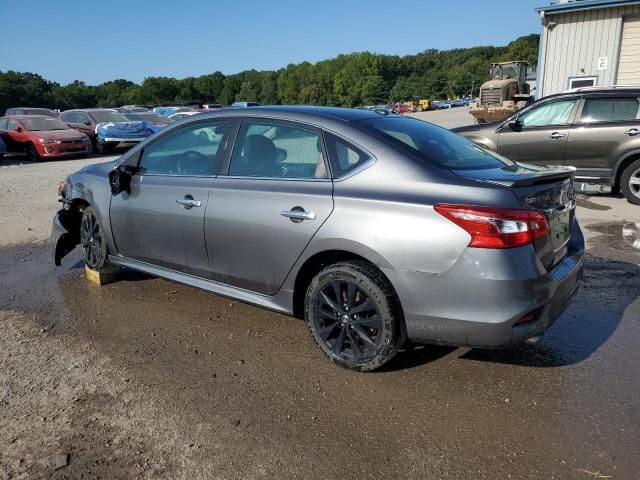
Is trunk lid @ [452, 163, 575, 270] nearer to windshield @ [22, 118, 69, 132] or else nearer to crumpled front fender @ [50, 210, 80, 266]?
crumpled front fender @ [50, 210, 80, 266]

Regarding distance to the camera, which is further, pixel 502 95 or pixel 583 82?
pixel 502 95

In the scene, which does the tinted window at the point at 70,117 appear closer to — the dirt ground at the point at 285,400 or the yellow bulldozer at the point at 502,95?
the yellow bulldozer at the point at 502,95

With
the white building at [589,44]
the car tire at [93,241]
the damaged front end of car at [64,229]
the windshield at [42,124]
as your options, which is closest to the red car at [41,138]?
the windshield at [42,124]

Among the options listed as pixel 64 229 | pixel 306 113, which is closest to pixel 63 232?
pixel 64 229

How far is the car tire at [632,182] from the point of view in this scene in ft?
25.9

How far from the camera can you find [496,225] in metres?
2.72

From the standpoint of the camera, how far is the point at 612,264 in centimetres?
529

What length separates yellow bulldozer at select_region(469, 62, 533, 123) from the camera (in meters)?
20.4

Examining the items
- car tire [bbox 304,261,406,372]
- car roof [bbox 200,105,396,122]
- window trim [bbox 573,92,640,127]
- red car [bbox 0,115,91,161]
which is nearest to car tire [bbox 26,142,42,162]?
red car [bbox 0,115,91,161]

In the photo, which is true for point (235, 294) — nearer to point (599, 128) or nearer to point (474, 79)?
point (599, 128)

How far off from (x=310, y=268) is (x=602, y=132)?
6.69 m

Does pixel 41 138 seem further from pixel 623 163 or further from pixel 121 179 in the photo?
pixel 623 163

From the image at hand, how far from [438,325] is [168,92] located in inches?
5190

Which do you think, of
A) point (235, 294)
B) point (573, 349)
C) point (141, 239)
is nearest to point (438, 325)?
point (573, 349)
